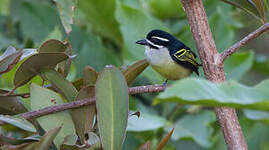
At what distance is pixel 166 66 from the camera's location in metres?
2.12

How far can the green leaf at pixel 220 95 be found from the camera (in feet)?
2.47

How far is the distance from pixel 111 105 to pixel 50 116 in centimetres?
20

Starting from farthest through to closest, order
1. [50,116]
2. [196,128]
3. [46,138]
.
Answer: [196,128] < [50,116] < [46,138]

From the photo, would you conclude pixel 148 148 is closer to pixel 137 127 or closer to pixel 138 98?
pixel 137 127

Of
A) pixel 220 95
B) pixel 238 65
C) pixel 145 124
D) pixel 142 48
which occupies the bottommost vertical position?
pixel 238 65

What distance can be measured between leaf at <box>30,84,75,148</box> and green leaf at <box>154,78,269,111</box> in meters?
0.60

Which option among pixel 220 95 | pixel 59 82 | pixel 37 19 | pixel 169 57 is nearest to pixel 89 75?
pixel 59 82

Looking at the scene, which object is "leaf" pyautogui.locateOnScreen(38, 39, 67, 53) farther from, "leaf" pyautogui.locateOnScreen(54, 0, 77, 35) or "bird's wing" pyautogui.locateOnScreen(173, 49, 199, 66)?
"bird's wing" pyautogui.locateOnScreen(173, 49, 199, 66)

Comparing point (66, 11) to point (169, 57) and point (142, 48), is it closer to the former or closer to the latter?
point (169, 57)

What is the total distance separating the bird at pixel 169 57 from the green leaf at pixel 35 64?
72 cm

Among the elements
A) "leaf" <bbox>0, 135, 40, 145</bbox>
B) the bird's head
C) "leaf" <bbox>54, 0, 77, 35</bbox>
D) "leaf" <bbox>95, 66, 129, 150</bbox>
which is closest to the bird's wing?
the bird's head

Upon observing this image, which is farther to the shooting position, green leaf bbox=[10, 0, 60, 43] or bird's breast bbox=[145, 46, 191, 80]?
green leaf bbox=[10, 0, 60, 43]

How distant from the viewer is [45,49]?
4.69 feet

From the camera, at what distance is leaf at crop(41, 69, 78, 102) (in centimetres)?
137
